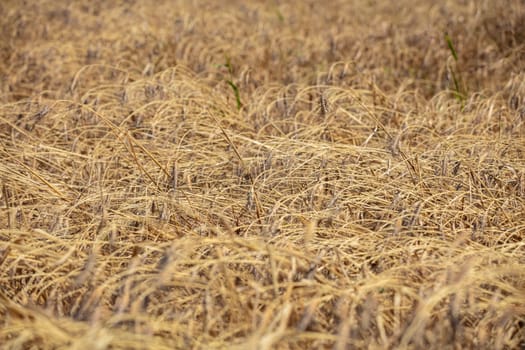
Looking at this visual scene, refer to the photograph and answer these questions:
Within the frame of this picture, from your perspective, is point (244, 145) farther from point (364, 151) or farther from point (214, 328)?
point (214, 328)

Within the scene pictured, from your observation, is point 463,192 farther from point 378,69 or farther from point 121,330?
point 378,69

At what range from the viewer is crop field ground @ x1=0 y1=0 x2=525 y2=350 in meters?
1.89

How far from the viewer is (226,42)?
5.49 m

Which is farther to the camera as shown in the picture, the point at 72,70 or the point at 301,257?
the point at 72,70

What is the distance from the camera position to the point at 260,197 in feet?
9.31

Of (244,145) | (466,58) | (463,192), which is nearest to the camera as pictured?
(463,192)

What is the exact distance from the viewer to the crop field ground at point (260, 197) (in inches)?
74.5

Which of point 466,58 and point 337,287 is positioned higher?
point 337,287

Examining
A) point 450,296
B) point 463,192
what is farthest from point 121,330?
point 463,192

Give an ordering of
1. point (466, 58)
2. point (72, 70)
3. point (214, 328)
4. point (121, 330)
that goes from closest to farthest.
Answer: point (121, 330) → point (214, 328) → point (72, 70) → point (466, 58)

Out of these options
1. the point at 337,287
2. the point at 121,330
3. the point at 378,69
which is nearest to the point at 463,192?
the point at 337,287

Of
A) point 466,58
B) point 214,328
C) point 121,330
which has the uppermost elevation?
point 121,330

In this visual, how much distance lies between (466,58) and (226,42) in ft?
5.97

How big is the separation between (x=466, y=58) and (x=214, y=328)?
395 centimetres
